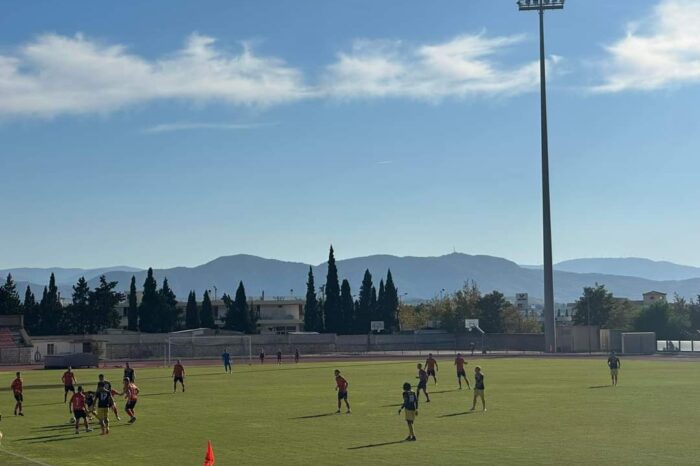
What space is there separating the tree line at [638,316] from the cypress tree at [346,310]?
3758 centimetres

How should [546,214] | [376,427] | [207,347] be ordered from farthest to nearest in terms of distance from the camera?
1. [207,347]
2. [546,214]
3. [376,427]

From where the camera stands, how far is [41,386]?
5653cm

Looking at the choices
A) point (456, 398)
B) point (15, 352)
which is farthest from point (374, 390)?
point (15, 352)

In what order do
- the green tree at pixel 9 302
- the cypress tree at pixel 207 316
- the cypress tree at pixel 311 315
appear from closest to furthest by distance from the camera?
1. the green tree at pixel 9 302
2. the cypress tree at pixel 311 315
3. the cypress tree at pixel 207 316

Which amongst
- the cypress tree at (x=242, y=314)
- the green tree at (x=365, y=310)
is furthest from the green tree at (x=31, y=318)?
the green tree at (x=365, y=310)

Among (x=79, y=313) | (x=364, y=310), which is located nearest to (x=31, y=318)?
(x=79, y=313)

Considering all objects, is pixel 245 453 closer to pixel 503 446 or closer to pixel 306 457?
pixel 306 457

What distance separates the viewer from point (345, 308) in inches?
5591

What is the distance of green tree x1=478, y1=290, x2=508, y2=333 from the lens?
147000mm

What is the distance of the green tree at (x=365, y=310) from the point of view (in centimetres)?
14312

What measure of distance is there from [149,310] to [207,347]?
118 ft

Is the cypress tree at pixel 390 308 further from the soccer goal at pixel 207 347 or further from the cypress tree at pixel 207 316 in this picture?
the soccer goal at pixel 207 347

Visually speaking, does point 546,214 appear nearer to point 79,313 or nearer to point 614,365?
point 614,365

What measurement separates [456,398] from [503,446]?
16.1 meters
